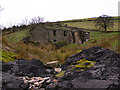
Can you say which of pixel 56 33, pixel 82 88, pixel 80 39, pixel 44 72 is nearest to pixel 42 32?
pixel 56 33

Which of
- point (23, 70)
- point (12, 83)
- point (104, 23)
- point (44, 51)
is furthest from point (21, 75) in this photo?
point (104, 23)

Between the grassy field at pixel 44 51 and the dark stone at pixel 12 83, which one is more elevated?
the dark stone at pixel 12 83

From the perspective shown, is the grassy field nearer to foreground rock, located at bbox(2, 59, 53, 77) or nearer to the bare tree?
foreground rock, located at bbox(2, 59, 53, 77)

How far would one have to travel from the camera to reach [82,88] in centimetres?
256

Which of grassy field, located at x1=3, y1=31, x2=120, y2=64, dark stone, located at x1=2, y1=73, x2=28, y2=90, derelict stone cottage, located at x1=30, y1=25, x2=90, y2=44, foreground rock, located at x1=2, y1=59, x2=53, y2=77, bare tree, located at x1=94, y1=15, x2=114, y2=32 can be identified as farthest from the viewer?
bare tree, located at x1=94, y1=15, x2=114, y2=32

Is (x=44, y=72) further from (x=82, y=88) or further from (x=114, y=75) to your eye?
(x=114, y=75)

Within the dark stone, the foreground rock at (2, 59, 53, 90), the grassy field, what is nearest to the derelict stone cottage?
the grassy field

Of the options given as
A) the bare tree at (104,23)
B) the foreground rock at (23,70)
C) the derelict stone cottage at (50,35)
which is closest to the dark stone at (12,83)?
the foreground rock at (23,70)

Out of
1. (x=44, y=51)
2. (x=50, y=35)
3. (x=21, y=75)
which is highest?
(x=21, y=75)

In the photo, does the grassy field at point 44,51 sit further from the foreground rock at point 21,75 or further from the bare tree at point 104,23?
the bare tree at point 104,23

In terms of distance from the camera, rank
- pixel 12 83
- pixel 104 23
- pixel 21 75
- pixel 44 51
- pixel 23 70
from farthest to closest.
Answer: pixel 104 23
pixel 44 51
pixel 23 70
pixel 21 75
pixel 12 83

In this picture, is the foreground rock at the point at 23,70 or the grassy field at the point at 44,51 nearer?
the foreground rock at the point at 23,70

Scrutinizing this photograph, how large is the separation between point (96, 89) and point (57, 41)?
28.2 meters

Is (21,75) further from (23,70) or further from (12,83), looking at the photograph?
(12,83)
